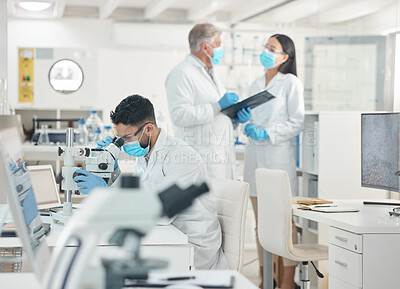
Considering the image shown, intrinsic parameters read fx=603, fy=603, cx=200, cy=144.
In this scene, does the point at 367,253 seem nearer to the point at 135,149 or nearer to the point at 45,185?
the point at 135,149

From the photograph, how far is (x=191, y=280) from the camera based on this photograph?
1.42 metres

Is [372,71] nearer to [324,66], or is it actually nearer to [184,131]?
[324,66]

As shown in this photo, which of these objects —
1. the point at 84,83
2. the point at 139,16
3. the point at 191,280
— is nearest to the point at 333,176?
the point at 191,280

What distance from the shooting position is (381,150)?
10.4ft

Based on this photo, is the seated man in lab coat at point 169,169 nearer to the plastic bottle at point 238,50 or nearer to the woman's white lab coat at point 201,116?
the woman's white lab coat at point 201,116

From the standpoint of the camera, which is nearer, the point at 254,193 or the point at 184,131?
the point at 184,131

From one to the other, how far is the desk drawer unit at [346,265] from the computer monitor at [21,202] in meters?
1.51

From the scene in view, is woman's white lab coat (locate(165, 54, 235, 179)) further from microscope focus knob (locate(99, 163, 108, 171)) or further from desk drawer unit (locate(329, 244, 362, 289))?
microscope focus knob (locate(99, 163, 108, 171))

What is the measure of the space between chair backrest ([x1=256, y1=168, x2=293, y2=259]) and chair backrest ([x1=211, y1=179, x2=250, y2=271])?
0.59 m

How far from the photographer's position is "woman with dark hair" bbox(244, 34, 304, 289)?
3.89 meters

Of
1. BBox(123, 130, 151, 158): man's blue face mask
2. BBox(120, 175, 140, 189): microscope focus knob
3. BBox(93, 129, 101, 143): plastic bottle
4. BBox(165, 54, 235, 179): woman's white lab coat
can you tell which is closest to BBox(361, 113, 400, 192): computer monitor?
BBox(165, 54, 235, 179): woman's white lab coat

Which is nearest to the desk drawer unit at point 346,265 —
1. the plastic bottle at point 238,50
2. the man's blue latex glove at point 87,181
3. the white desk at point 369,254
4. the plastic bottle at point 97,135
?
the white desk at point 369,254

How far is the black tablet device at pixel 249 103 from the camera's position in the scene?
11.4 feet

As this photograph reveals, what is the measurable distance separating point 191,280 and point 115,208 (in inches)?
29.3
